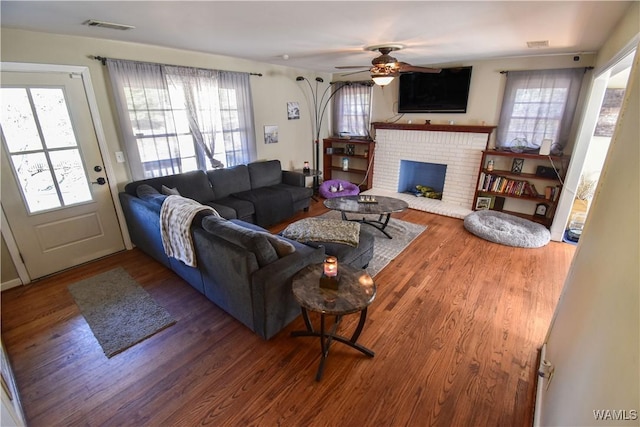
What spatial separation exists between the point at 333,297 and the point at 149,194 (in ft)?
7.96

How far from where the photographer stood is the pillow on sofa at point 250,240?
1.99 meters

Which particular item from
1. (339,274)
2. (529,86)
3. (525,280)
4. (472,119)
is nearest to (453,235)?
(525,280)

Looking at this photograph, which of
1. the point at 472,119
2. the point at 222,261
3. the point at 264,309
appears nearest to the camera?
the point at 264,309

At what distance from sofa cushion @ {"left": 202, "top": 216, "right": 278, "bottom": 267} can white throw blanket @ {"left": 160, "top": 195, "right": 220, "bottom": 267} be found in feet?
0.97

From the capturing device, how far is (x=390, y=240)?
3682 mm

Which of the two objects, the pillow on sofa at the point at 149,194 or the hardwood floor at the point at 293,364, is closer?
the hardwood floor at the point at 293,364

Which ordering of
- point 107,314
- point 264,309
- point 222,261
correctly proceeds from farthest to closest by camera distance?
point 107,314 < point 222,261 < point 264,309

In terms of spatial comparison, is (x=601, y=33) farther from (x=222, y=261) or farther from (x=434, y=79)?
(x=222, y=261)

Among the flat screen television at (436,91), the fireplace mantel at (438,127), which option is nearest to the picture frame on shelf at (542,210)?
the fireplace mantel at (438,127)

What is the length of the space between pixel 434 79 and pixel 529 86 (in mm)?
1276

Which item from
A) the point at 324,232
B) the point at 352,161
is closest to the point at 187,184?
the point at 324,232

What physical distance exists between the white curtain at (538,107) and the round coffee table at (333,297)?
361cm

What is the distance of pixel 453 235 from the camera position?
3.89m

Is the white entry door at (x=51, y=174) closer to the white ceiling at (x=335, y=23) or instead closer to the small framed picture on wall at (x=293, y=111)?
the white ceiling at (x=335, y=23)
